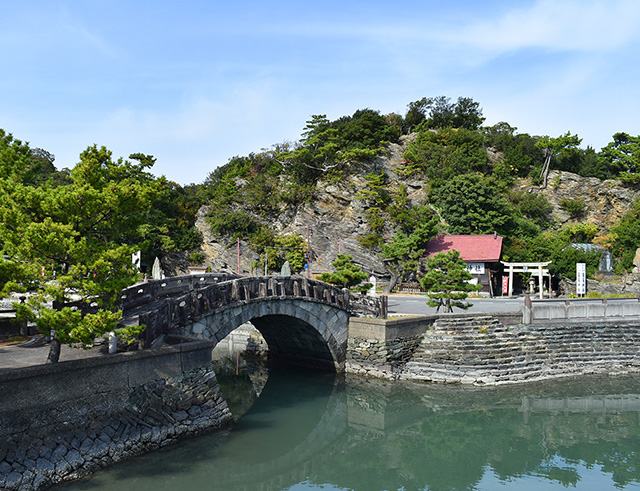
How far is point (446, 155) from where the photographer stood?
5775cm

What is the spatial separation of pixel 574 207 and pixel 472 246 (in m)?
16.1

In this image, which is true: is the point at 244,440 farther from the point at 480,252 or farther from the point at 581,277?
the point at 480,252

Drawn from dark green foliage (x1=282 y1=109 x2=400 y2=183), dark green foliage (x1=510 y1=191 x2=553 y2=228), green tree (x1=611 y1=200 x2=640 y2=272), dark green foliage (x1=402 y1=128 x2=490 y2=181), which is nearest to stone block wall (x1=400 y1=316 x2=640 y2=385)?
green tree (x1=611 y1=200 x2=640 y2=272)

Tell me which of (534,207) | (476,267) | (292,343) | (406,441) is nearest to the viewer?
(406,441)

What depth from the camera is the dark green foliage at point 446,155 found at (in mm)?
56281

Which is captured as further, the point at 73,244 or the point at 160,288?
the point at 160,288

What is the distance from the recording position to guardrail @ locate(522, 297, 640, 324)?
27.5m

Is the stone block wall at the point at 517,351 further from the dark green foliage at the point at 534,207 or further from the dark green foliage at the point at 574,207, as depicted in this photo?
the dark green foliage at the point at 574,207

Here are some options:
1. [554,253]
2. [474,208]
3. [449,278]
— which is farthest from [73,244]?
[554,253]

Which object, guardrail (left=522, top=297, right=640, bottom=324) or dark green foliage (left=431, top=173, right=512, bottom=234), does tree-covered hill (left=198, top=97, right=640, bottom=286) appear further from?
guardrail (left=522, top=297, right=640, bottom=324)

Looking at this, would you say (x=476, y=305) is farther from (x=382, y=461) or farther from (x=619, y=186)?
(x=619, y=186)

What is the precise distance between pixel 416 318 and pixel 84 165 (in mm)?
17019

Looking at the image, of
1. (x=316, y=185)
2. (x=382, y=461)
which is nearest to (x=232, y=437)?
(x=382, y=461)

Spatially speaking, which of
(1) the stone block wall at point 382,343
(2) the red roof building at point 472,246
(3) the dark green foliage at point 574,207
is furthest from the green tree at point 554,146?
(1) the stone block wall at point 382,343
